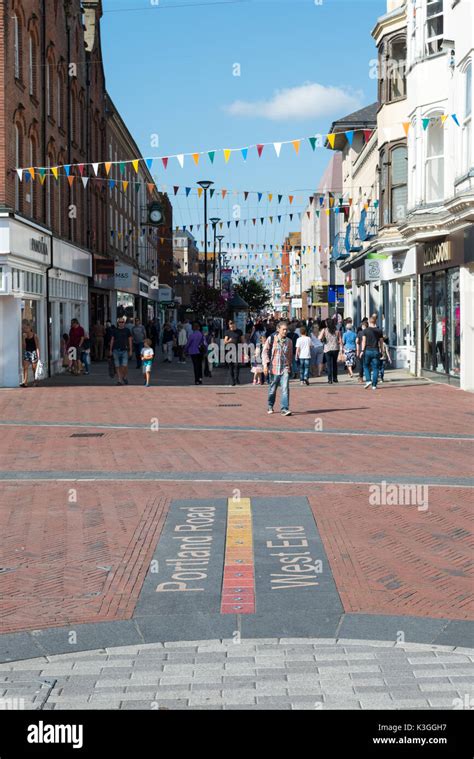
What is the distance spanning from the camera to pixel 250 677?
193 inches

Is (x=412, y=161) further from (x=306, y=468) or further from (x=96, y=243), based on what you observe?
(x=96, y=243)

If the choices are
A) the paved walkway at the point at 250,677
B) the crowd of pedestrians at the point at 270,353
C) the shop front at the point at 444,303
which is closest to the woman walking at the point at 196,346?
the crowd of pedestrians at the point at 270,353

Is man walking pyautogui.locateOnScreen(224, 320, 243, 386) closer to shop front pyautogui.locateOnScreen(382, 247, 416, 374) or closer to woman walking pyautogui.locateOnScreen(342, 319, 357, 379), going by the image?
woman walking pyautogui.locateOnScreen(342, 319, 357, 379)

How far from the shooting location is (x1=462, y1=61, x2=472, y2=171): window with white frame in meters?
20.8

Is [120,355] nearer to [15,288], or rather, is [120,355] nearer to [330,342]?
[15,288]

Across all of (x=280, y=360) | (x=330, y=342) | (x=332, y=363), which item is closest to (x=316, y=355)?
(x=332, y=363)

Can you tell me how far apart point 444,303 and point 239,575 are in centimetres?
1928

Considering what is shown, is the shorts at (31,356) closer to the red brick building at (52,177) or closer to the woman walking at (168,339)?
the red brick building at (52,177)

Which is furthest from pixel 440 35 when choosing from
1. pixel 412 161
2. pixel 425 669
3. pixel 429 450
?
pixel 425 669

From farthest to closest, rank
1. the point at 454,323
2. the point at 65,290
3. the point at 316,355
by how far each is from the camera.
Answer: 1. the point at 65,290
2. the point at 316,355
3. the point at 454,323

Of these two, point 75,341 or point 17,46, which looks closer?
point 17,46

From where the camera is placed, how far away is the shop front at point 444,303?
22.5 m
